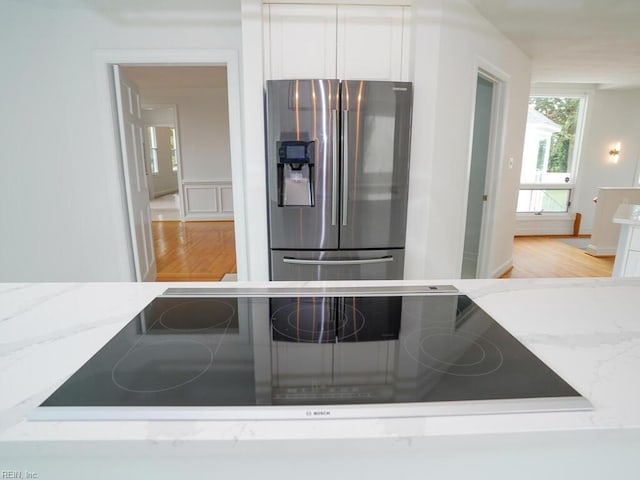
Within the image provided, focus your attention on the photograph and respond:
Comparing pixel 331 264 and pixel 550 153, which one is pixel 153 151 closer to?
pixel 550 153

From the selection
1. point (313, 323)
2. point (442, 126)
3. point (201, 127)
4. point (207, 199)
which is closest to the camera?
point (313, 323)

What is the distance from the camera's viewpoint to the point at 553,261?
4.78 metres

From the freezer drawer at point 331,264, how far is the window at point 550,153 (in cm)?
485

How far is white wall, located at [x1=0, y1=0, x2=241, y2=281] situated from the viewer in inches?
105

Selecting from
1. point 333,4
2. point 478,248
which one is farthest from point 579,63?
point 333,4

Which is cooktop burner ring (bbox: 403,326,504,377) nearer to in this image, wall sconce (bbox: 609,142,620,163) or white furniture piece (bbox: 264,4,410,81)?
white furniture piece (bbox: 264,4,410,81)

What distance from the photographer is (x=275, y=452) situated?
580 mm

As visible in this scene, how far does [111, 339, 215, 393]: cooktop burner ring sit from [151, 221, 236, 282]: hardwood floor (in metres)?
3.14

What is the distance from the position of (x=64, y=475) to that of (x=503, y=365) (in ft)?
2.72

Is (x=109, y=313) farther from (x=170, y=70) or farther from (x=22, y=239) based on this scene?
(x=170, y=70)

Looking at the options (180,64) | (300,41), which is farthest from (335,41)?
(180,64)

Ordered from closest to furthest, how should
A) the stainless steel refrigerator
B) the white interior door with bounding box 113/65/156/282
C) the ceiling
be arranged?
1. the stainless steel refrigerator
2. the ceiling
3. the white interior door with bounding box 113/65/156/282

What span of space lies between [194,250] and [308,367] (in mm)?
4515

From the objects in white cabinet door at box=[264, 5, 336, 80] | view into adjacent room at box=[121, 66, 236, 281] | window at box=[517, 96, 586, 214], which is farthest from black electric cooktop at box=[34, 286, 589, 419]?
window at box=[517, 96, 586, 214]
